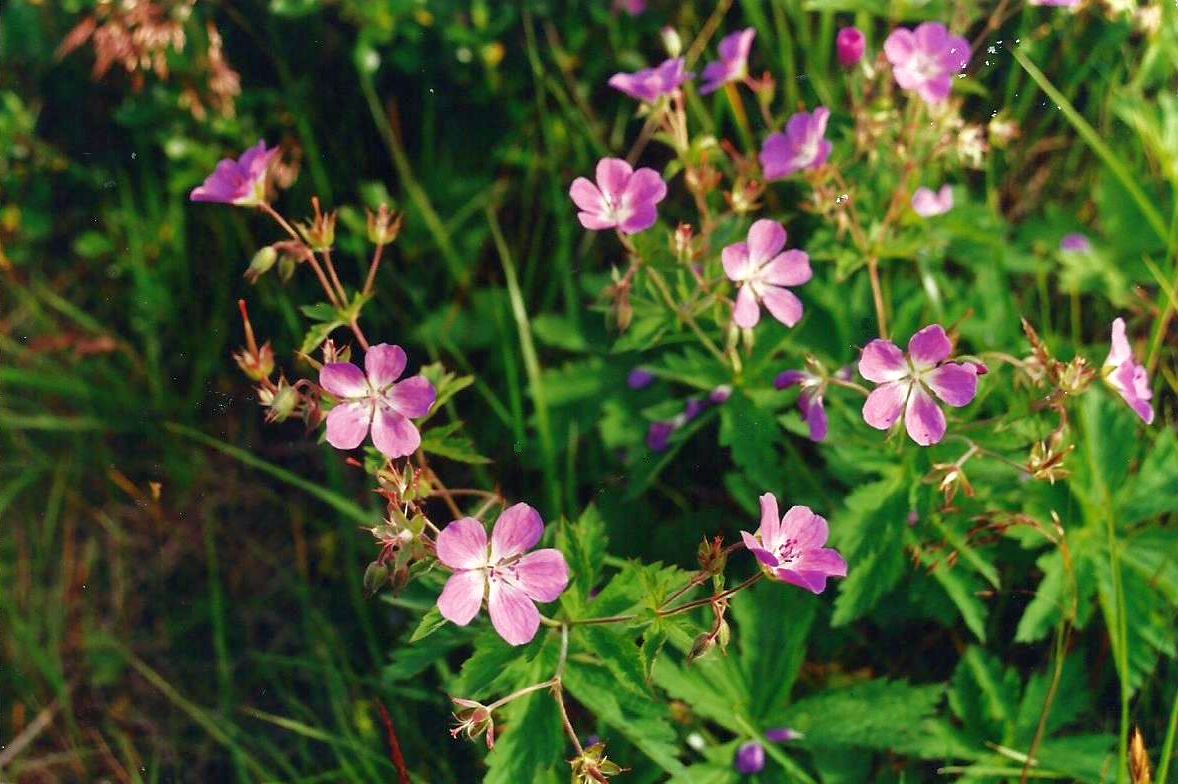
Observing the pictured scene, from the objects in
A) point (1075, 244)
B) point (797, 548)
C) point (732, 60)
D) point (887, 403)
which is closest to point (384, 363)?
point (797, 548)

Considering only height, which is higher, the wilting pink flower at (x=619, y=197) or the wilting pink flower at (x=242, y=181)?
the wilting pink flower at (x=242, y=181)

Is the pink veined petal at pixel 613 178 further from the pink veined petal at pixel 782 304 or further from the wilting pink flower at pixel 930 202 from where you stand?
the wilting pink flower at pixel 930 202

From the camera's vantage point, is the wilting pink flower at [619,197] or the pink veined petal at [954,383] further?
the wilting pink flower at [619,197]

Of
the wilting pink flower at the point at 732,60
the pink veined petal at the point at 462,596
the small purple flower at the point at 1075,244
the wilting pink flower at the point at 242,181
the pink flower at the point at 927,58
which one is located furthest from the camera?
the small purple flower at the point at 1075,244

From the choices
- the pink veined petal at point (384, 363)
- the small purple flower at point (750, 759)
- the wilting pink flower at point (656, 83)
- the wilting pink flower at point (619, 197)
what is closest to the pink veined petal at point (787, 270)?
the wilting pink flower at point (619, 197)

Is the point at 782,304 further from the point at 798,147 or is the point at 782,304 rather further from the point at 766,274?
the point at 798,147

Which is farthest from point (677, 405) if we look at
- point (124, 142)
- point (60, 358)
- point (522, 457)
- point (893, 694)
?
point (124, 142)
